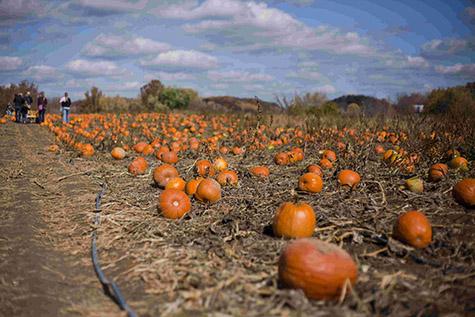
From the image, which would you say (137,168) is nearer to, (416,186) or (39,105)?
(416,186)

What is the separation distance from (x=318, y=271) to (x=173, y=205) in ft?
8.47

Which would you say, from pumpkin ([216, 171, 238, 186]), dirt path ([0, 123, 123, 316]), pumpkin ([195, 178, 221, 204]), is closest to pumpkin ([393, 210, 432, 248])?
pumpkin ([195, 178, 221, 204])

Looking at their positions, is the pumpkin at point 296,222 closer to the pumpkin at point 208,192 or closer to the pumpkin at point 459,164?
the pumpkin at point 208,192

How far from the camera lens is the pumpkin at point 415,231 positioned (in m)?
3.43

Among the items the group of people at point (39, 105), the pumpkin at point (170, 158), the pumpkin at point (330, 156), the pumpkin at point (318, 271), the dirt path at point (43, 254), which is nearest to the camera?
Answer: the pumpkin at point (318, 271)

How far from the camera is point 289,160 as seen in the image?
313 inches

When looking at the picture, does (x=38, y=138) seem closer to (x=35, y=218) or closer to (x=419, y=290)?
(x=35, y=218)

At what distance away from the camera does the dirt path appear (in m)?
2.81

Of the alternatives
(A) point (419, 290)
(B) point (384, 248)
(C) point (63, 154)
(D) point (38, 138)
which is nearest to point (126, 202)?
(B) point (384, 248)

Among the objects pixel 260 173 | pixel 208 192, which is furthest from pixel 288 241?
pixel 260 173

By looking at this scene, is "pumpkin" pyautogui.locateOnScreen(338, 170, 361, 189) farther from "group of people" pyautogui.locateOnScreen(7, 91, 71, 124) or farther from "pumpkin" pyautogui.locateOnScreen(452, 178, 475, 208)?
"group of people" pyautogui.locateOnScreen(7, 91, 71, 124)

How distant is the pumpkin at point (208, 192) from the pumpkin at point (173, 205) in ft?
1.23

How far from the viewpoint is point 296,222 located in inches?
141

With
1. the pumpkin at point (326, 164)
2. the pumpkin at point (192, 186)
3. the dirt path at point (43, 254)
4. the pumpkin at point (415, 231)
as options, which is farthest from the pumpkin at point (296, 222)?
the pumpkin at point (326, 164)
